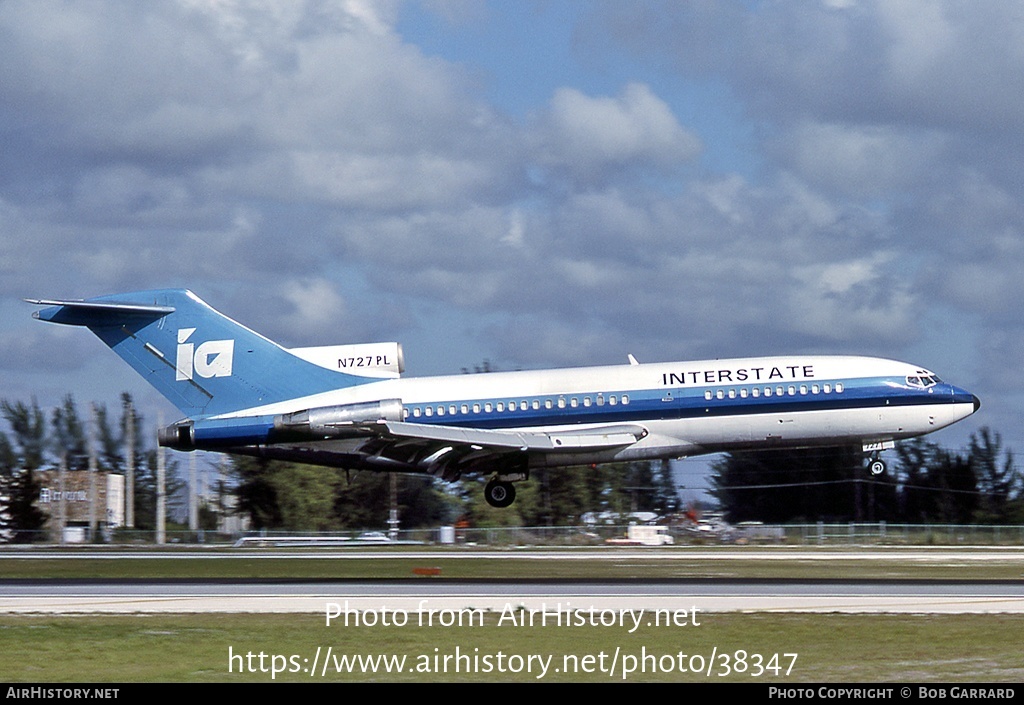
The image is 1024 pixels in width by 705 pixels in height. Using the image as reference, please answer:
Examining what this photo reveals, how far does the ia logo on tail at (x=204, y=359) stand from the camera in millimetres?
50125

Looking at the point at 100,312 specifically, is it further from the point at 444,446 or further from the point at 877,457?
the point at 877,457

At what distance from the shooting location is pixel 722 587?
31.0 metres

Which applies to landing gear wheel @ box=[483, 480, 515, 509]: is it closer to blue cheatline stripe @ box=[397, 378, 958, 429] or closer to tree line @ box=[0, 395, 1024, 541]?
blue cheatline stripe @ box=[397, 378, 958, 429]

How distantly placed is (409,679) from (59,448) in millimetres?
48028

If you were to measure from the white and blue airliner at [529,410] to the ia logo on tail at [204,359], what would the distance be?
0.07 m

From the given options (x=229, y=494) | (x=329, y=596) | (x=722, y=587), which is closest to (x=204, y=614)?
(x=329, y=596)

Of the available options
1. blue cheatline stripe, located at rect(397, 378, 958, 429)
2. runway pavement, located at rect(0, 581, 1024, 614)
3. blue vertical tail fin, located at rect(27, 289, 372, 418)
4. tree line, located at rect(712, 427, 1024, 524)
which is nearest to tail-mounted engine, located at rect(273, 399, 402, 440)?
blue vertical tail fin, located at rect(27, 289, 372, 418)

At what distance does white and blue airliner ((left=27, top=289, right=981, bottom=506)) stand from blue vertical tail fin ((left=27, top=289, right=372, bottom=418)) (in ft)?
0.24

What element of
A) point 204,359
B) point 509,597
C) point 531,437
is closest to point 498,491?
point 531,437

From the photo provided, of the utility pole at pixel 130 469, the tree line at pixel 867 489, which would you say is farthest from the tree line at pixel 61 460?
the tree line at pixel 867 489

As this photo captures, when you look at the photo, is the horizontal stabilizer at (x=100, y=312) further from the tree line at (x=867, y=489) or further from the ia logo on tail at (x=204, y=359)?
the tree line at (x=867, y=489)

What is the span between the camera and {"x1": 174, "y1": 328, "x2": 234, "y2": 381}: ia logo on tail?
50.1 m

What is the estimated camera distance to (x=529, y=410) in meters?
47.0
